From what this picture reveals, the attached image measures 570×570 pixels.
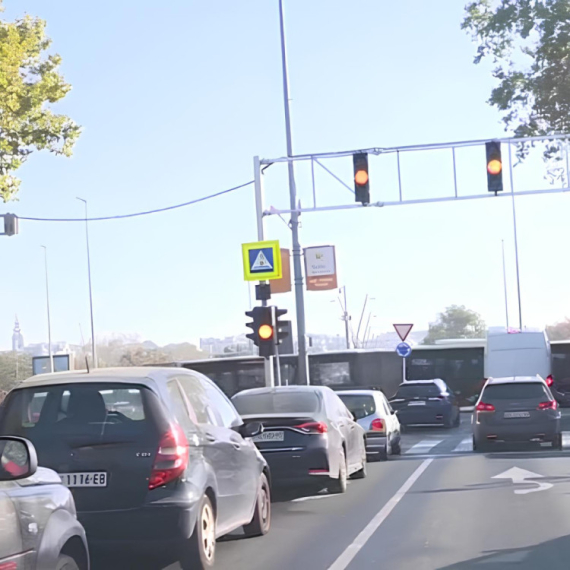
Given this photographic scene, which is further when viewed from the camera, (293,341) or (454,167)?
(293,341)

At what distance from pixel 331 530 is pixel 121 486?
3.54 m

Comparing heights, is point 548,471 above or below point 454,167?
below

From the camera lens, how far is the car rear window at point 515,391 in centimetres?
2275

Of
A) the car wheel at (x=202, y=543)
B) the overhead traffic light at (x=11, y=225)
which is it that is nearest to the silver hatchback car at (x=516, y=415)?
the overhead traffic light at (x=11, y=225)

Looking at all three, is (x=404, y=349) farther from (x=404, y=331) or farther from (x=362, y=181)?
(x=362, y=181)

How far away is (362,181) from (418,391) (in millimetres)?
11278

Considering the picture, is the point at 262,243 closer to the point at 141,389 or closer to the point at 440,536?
the point at 440,536

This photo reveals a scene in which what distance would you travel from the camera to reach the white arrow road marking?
46.4 ft

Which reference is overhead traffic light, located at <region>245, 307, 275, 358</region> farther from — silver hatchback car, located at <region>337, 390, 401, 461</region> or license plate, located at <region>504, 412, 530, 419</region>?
license plate, located at <region>504, 412, 530, 419</region>

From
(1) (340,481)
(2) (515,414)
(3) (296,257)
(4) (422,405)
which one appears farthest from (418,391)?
(1) (340,481)

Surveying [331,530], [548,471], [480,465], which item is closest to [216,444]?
[331,530]

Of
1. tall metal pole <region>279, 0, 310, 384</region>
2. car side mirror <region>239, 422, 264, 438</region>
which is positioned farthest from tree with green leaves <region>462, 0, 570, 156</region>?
car side mirror <region>239, 422, 264, 438</region>

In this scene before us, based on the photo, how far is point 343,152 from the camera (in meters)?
24.6

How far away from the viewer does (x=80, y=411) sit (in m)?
8.56
